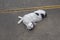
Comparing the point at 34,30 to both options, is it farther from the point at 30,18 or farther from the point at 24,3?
the point at 24,3

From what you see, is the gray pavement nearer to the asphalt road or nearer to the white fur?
the asphalt road

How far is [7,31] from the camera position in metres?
2.00

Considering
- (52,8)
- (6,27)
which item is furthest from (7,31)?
(52,8)

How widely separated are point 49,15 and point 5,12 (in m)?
0.63

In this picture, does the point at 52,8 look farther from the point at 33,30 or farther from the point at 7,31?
the point at 7,31

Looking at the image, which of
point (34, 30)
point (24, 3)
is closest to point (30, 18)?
point (34, 30)

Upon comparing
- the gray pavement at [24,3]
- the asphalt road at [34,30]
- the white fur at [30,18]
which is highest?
the gray pavement at [24,3]

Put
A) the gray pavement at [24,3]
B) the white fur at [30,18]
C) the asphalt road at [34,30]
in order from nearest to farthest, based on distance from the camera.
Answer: the asphalt road at [34,30] → the white fur at [30,18] → the gray pavement at [24,3]

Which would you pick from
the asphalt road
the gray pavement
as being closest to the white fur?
the asphalt road

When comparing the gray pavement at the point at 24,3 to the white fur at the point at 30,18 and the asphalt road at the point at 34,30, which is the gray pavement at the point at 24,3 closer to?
the asphalt road at the point at 34,30

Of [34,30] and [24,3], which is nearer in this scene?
[34,30]

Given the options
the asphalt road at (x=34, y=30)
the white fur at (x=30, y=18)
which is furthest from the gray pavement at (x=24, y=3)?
the white fur at (x=30, y=18)

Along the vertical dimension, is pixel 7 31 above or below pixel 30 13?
below

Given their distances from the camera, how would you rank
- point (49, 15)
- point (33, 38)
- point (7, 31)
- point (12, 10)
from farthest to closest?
point (12, 10)
point (49, 15)
point (7, 31)
point (33, 38)
